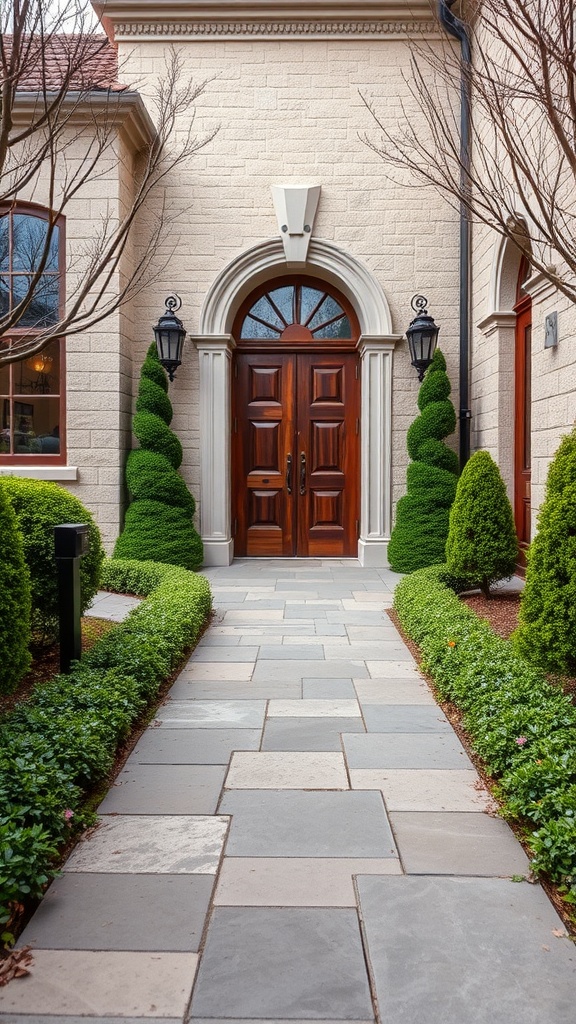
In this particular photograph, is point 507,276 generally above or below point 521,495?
above

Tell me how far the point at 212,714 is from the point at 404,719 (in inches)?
37.5

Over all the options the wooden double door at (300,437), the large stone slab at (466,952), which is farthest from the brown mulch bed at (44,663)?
the wooden double door at (300,437)

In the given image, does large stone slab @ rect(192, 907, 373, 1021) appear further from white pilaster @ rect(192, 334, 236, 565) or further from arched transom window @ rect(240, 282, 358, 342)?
arched transom window @ rect(240, 282, 358, 342)

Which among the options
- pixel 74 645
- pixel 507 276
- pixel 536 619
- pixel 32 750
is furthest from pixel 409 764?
pixel 507 276

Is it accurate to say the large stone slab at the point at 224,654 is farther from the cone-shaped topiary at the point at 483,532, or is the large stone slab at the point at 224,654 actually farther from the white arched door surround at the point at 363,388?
the white arched door surround at the point at 363,388

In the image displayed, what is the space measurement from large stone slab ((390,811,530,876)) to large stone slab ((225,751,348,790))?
385 millimetres

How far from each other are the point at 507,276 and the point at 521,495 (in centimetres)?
224

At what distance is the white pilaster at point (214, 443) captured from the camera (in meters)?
9.12

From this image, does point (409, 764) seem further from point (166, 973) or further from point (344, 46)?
point (344, 46)

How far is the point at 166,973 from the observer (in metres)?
1.82

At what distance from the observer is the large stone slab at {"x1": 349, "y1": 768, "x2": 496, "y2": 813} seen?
2.79 metres

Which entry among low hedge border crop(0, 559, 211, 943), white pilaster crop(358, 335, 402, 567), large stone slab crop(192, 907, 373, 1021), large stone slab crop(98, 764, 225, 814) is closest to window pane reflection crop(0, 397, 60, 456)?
white pilaster crop(358, 335, 402, 567)

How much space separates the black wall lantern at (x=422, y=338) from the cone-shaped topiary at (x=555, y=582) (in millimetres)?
5070

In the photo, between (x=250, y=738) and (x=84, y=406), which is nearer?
(x=250, y=738)
